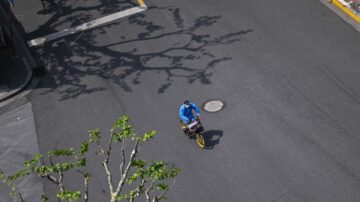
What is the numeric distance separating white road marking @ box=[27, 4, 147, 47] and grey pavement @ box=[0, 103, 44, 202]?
4.29 metres

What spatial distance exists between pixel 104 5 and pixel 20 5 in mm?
4519

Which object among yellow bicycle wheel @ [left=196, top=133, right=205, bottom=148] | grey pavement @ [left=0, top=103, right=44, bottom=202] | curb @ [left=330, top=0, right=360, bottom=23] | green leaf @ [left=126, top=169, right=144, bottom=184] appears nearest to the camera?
green leaf @ [left=126, top=169, right=144, bottom=184]

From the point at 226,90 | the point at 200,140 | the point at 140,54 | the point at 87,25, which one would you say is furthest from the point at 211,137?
the point at 87,25

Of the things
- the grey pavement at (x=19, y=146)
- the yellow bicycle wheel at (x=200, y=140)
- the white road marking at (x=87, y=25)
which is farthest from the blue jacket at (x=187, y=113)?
the white road marking at (x=87, y=25)

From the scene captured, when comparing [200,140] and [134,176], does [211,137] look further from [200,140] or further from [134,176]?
[134,176]

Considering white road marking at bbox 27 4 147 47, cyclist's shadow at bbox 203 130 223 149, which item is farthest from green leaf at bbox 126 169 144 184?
white road marking at bbox 27 4 147 47

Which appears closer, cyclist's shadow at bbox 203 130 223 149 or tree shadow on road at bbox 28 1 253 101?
cyclist's shadow at bbox 203 130 223 149

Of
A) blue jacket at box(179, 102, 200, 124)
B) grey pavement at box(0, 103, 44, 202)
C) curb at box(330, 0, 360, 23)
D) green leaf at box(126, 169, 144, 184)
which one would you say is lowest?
grey pavement at box(0, 103, 44, 202)

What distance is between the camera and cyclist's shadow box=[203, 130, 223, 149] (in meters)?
16.0

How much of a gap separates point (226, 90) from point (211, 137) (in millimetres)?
2361

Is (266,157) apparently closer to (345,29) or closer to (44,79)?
(345,29)

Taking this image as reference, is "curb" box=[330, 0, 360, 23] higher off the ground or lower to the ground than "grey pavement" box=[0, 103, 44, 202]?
higher

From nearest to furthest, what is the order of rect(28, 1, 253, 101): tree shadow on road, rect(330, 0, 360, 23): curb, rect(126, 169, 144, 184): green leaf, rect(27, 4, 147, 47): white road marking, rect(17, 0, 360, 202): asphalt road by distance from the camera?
1. rect(126, 169, 144, 184): green leaf
2. rect(17, 0, 360, 202): asphalt road
3. rect(28, 1, 253, 101): tree shadow on road
4. rect(330, 0, 360, 23): curb
5. rect(27, 4, 147, 47): white road marking

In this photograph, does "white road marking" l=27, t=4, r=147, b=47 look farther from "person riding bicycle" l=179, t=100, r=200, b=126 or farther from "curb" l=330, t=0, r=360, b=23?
"person riding bicycle" l=179, t=100, r=200, b=126
